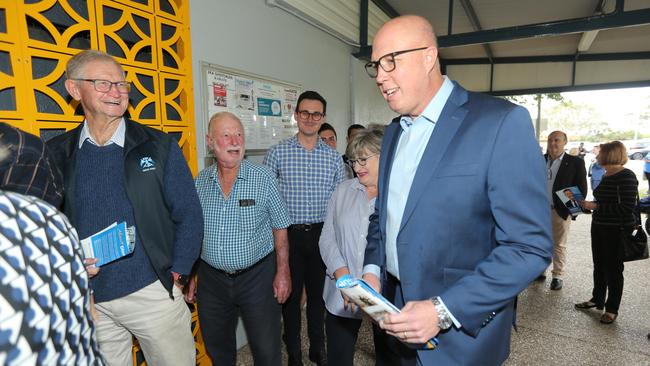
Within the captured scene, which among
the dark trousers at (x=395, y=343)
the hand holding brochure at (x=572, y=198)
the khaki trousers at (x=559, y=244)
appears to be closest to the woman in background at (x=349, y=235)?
the dark trousers at (x=395, y=343)

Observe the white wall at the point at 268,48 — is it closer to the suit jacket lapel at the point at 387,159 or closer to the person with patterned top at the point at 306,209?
the person with patterned top at the point at 306,209

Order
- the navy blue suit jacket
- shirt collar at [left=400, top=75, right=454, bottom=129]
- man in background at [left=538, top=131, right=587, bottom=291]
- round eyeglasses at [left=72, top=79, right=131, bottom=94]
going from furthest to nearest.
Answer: man in background at [left=538, top=131, right=587, bottom=291] → round eyeglasses at [left=72, top=79, right=131, bottom=94] → shirt collar at [left=400, top=75, right=454, bottom=129] → the navy blue suit jacket

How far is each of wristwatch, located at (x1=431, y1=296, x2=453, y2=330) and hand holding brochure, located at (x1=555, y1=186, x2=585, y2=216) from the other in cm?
356

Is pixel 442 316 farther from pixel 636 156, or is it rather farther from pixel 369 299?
pixel 636 156

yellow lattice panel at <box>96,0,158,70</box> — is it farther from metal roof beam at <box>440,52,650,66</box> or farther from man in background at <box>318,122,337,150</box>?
metal roof beam at <box>440,52,650,66</box>

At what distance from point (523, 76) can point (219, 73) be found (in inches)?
311

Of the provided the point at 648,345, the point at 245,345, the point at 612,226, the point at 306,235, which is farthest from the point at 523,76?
the point at 245,345

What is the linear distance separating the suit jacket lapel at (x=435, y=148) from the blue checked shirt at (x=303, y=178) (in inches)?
59.8

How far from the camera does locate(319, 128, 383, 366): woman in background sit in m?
1.82

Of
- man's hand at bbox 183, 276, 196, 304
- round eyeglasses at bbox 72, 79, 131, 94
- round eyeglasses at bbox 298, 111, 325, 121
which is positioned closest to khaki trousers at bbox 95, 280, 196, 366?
man's hand at bbox 183, 276, 196, 304

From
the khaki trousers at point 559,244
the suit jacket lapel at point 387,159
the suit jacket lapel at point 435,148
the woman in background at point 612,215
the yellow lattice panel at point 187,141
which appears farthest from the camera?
the khaki trousers at point 559,244

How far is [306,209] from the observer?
258 centimetres

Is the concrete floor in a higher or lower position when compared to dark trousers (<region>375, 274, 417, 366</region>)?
lower

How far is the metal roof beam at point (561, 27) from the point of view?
3547 millimetres
